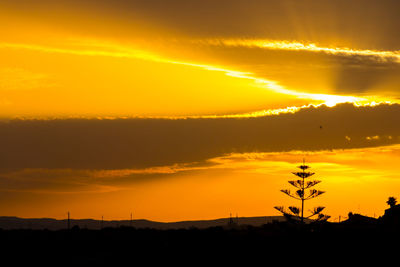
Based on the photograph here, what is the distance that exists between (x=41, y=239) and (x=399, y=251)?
892 inches

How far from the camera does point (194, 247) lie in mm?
55500

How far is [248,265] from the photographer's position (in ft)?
173

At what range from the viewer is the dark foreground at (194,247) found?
53.2 metres

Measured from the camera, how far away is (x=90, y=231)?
59.8 meters

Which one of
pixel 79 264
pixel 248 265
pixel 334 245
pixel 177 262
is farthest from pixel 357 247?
pixel 79 264

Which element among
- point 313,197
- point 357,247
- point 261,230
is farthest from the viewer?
point 313,197

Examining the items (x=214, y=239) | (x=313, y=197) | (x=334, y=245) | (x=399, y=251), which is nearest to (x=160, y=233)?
(x=214, y=239)

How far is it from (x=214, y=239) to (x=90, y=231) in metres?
8.64

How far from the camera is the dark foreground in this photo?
53.2m

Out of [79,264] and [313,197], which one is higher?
[313,197]

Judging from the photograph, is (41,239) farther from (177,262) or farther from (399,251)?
(399,251)

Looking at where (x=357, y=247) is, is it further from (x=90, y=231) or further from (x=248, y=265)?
(x=90, y=231)

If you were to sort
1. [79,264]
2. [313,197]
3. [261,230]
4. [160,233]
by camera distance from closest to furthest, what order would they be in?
1. [79,264]
2. [160,233]
3. [261,230]
4. [313,197]

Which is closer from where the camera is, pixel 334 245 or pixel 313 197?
pixel 334 245
